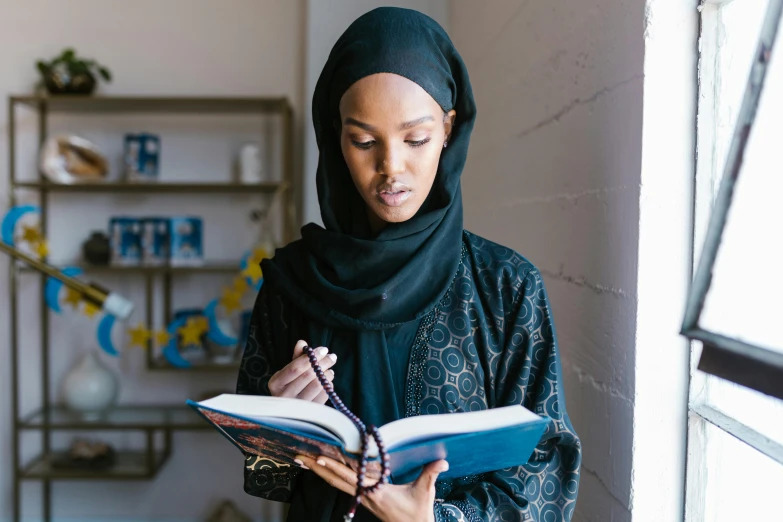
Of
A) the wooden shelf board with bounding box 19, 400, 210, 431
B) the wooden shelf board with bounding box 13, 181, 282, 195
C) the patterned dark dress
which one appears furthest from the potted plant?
the patterned dark dress

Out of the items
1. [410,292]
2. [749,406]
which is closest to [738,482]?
[749,406]

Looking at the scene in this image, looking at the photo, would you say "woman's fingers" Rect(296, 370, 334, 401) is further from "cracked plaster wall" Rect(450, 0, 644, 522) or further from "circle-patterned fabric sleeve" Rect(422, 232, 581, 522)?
"cracked plaster wall" Rect(450, 0, 644, 522)

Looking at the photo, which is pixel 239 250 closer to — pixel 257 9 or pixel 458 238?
pixel 257 9

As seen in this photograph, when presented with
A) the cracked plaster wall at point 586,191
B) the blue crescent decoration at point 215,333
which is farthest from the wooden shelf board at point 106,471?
the cracked plaster wall at point 586,191

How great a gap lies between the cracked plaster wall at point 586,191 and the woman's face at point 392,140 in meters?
0.32

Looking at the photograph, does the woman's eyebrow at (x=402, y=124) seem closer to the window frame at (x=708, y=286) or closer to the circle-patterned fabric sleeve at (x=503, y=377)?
the circle-patterned fabric sleeve at (x=503, y=377)

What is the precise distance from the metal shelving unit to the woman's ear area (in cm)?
189

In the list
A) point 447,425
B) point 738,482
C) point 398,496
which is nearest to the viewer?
point 447,425

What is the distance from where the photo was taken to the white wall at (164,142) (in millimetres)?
3021

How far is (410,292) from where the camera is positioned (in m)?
0.97

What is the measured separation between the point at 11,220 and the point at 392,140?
245 cm

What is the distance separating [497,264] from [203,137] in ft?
7.68

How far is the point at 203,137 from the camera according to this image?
3.05 meters

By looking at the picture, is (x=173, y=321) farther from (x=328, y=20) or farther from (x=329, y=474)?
(x=329, y=474)
